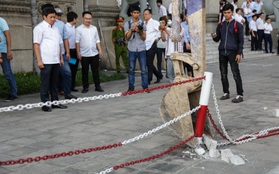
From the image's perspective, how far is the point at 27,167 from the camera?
4.61 meters

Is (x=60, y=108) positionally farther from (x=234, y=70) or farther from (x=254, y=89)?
(x=254, y=89)

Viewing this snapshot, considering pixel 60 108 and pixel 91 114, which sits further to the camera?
pixel 60 108

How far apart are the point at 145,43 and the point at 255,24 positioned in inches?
484

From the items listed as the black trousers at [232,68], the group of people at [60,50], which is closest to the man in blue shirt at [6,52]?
the group of people at [60,50]

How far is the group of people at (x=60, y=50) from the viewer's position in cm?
767

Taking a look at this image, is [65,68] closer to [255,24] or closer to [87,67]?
[87,67]

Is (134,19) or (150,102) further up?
(134,19)

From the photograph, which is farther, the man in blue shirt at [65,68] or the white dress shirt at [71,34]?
the white dress shirt at [71,34]

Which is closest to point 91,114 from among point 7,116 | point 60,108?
point 60,108

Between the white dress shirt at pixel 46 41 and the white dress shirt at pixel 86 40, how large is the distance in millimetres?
2140

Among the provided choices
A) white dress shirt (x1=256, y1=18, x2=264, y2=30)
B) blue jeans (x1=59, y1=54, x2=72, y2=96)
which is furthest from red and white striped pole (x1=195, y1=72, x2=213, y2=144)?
white dress shirt (x1=256, y1=18, x2=264, y2=30)

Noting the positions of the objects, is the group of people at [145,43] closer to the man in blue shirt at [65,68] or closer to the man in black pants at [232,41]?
the man in black pants at [232,41]

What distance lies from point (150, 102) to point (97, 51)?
7.86 ft

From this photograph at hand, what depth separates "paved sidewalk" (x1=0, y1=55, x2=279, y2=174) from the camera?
4.54 meters
